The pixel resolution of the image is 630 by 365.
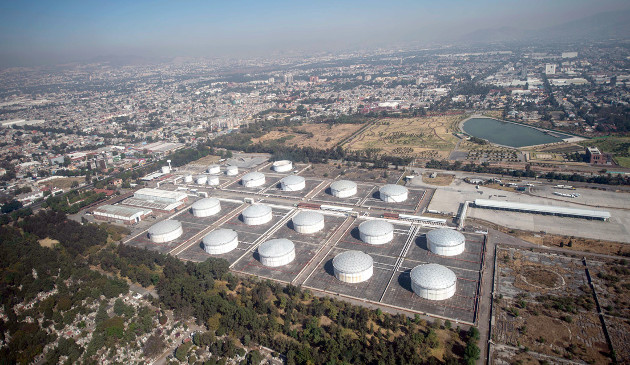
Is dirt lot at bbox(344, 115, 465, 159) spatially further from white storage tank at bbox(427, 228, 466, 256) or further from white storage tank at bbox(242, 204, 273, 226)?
white storage tank at bbox(242, 204, 273, 226)

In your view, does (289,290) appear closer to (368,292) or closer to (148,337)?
(368,292)

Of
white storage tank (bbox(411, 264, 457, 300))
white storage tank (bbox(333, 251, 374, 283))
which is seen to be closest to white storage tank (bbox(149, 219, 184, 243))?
white storage tank (bbox(333, 251, 374, 283))

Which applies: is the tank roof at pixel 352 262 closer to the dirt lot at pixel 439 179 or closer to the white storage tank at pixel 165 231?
the white storage tank at pixel 165 231

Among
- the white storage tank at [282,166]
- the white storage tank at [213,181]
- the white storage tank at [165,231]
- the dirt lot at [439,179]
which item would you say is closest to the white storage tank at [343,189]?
the dirt lot at [439,179]

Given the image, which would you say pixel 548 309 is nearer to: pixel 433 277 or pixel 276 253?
pixel 433 277

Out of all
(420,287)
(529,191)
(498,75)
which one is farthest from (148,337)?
(498,75)

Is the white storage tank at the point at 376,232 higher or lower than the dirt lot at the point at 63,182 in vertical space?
higher

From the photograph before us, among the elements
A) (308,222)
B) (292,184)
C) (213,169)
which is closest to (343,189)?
(292,184)
